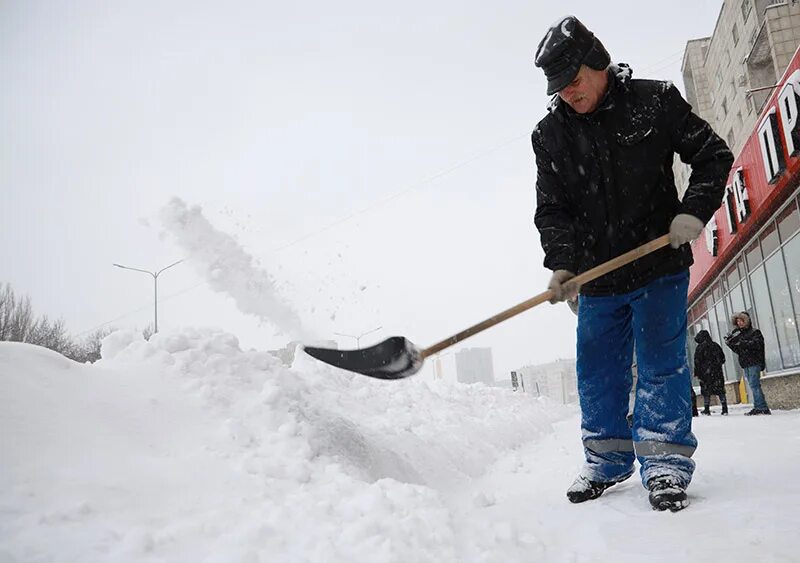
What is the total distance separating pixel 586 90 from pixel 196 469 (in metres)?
2.49

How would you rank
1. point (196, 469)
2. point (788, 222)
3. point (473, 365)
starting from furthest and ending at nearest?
point (473, 365), point (788, 222), point (196, 469)

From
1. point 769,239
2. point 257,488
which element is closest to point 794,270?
point 769,239

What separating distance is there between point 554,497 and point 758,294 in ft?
40.1

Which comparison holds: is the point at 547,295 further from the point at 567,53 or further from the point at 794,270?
the point at 794,270

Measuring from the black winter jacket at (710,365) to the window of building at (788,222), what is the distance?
2.22m

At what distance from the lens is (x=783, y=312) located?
1135cm

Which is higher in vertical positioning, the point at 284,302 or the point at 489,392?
the point at 284,302

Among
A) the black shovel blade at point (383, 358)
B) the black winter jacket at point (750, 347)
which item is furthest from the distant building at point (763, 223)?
the black shovel blade at point (383, 358)

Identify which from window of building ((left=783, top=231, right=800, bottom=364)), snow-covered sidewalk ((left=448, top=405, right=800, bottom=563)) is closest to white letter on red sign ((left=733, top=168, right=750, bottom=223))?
window of building ((left=783, top=231, right=800, bottom=364))

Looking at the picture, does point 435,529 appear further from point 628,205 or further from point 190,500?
point 628,205

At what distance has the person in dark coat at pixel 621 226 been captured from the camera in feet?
8.79

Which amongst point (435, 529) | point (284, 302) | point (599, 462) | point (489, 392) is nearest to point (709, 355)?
point (489, 392)

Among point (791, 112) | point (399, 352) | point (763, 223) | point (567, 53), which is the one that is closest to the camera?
point (567, 53)

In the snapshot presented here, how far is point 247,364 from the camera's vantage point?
158 inches
